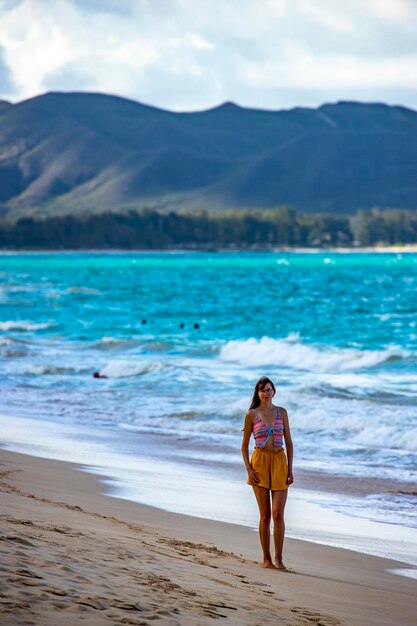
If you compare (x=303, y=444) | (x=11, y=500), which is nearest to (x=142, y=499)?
(x=11, y=500)

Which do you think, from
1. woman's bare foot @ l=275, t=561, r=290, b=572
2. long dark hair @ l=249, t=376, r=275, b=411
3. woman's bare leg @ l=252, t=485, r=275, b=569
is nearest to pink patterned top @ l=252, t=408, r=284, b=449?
long dark hair @ l=249, t=376, r=275, b=411

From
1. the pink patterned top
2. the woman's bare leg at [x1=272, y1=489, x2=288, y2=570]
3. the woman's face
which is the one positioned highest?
the woman's face

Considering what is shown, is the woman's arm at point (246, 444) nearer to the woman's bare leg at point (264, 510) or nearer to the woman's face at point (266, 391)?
the woman's bare leg at point (264, 510)

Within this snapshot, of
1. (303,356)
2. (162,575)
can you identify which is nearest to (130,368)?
(303,356)

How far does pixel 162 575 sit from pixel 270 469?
168 cm

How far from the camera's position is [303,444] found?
15.3 metres

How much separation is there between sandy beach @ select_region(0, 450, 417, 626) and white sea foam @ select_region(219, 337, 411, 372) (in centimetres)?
1790

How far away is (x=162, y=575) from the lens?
636 cm

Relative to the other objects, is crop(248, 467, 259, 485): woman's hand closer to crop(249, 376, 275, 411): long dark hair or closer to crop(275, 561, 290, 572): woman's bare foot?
crop(249, 376, 275, 411): long dark hair

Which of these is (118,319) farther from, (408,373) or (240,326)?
(408,373)

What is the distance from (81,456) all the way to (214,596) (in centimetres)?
728

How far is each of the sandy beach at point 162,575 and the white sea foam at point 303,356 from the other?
17903mm

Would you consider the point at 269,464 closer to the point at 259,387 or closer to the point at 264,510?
the point at 264,510

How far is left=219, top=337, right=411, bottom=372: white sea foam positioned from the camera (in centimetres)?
2739
